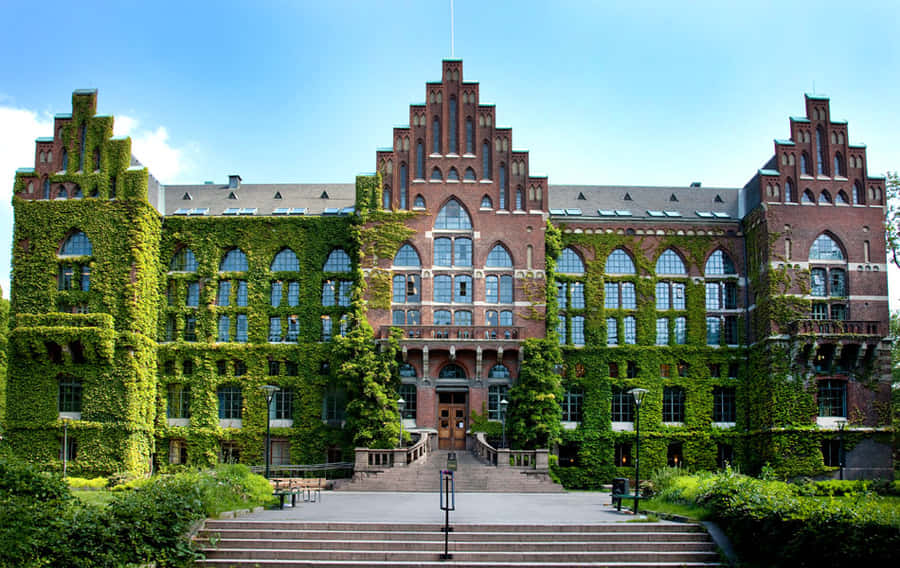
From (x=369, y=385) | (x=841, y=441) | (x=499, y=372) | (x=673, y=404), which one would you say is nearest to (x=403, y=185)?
(x=499, y=372)

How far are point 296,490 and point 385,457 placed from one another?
11635 mm

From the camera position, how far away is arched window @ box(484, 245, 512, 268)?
5594cm

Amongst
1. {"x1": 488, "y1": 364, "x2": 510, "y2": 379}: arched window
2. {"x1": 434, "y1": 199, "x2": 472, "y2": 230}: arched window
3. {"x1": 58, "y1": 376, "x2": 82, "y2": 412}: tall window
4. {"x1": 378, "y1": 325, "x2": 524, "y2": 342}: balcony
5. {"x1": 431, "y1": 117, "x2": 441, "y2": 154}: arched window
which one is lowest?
{"x1": 58, "y1": 376, "x2": 82, "y2": 412}: tall window

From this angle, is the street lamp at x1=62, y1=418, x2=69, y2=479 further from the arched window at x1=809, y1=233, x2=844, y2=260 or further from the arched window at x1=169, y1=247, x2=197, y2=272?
the arched window at x1=809, y1=233, x2=844, y2=260

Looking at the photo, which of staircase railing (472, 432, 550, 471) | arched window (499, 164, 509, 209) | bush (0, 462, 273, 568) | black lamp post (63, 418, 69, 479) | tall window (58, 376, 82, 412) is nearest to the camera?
bush (0, 462, 273, 568)

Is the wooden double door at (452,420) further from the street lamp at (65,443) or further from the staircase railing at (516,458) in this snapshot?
the street lamp at (65,443)

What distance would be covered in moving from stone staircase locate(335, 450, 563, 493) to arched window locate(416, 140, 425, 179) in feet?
63.6

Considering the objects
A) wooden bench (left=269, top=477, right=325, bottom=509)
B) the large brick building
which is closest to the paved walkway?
wooden bench (left=269, top=477, right=325, bottom=509)

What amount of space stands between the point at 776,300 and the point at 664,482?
22216 mm

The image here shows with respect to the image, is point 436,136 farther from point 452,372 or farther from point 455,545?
point 455,545

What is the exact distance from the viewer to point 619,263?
193ft

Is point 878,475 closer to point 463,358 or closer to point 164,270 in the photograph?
point 463,358

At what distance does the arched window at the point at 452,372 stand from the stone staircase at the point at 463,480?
32.5 feet

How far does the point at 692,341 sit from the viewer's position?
2274 inches
